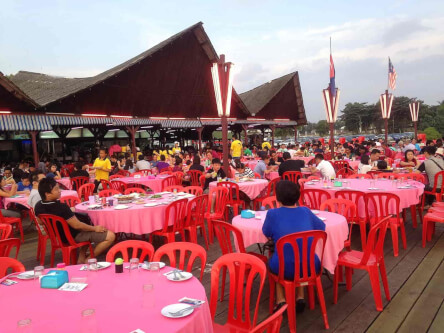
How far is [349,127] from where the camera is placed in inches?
2953

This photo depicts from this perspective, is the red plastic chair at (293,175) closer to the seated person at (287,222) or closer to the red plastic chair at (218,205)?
the red plastic chair at (218,205)

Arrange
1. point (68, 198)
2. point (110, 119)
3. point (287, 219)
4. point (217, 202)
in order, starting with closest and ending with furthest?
point (287, 219) → point (217, 202) → point (68, 198) → point (110, 119)

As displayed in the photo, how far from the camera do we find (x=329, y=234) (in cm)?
372

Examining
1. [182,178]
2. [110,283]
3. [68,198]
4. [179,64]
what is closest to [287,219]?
[110,283]

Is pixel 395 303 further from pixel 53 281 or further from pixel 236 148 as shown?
pixel 236 148

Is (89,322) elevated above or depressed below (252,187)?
above

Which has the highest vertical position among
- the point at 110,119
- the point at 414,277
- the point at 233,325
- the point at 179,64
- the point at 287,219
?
the point at 179,64

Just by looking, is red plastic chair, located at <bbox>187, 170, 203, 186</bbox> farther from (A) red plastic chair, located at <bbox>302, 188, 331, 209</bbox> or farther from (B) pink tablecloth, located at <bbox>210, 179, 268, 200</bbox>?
(A) red plastic chair, located at <bbox>302, 188, 331, 209</bbox>

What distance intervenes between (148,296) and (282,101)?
27.4m

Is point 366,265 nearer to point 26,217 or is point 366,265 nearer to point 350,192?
point 350,192

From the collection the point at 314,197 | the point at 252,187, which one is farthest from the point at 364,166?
the point at 314,197

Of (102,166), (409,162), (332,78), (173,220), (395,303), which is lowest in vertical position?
(395,303)

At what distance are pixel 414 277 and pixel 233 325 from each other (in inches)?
111

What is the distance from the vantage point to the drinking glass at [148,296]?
2.15 metres
